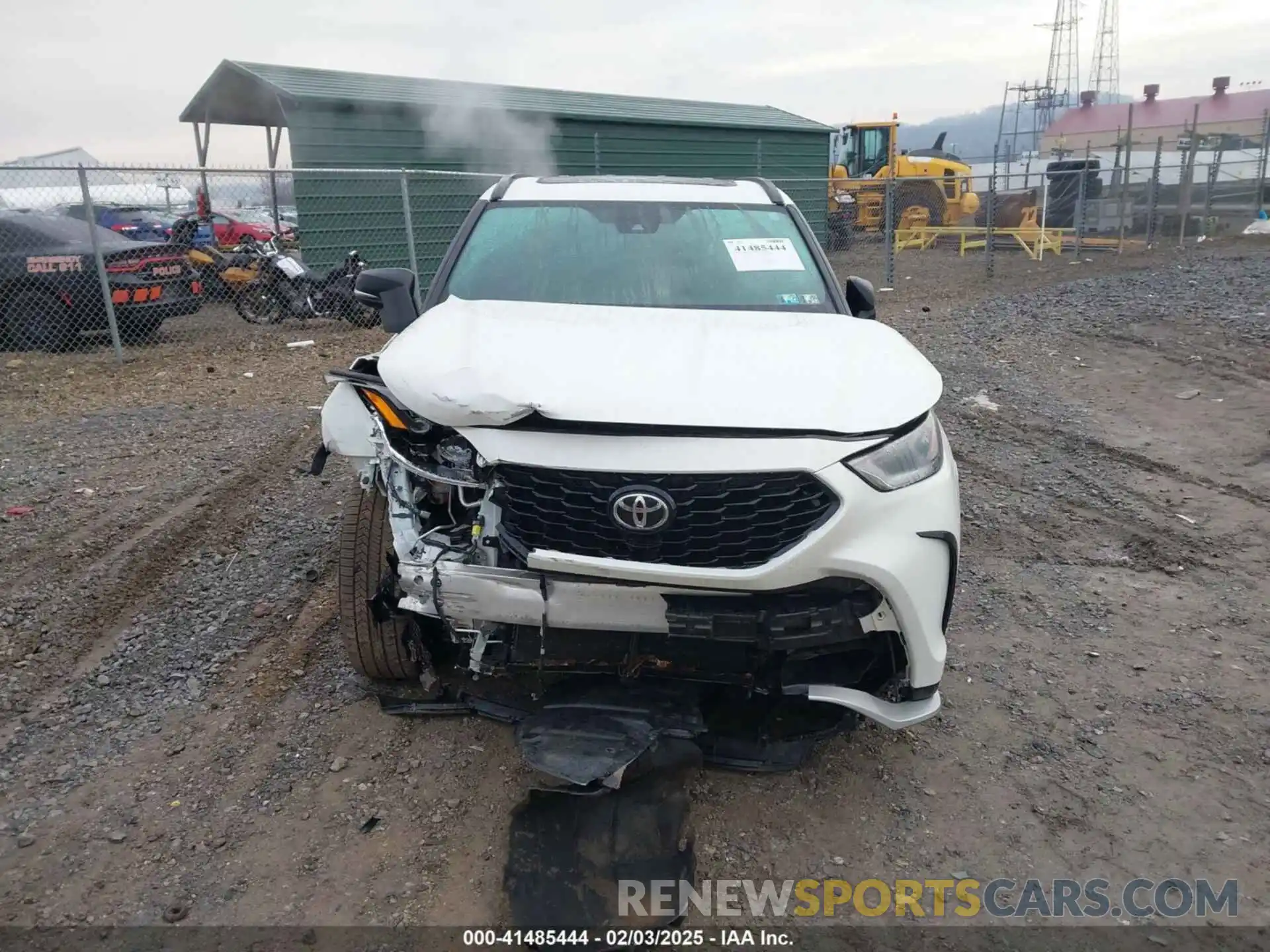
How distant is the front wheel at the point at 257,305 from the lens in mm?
11086

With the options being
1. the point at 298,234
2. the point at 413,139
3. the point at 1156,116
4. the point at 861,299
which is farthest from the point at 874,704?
the point at 1156,116

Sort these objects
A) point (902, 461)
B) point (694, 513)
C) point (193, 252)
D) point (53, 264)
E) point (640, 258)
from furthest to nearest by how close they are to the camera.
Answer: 1. point (193, 252)
2. point (53, 264)
3. point (640, 258)
4. point (902, 461)
5. point (694, 513)

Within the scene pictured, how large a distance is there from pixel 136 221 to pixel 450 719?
15.3 m

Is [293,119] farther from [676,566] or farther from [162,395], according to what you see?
[676,566]

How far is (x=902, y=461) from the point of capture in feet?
8.45

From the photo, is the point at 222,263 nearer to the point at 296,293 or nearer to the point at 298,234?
the point at 296,293

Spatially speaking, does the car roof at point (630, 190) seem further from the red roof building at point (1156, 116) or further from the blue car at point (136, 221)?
the red roof building at point (1156, 116)

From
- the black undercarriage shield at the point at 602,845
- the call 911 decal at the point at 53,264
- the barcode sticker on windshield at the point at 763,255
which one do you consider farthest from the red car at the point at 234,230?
the black undercarriage shield at the point at 602,845

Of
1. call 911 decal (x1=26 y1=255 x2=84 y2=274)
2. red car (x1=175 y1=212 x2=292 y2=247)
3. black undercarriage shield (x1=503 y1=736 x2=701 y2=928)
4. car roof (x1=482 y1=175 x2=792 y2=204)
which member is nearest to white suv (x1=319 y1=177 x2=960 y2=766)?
black undercarriage shield (x1=503 y1=736 x2=701 y2=928)

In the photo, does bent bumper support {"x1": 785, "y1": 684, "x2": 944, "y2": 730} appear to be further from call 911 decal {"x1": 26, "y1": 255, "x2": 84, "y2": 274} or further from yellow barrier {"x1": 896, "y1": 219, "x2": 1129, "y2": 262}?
yellow barrier {"x1": 896, "y1": 219, "x2": 1129, "y2": 262}

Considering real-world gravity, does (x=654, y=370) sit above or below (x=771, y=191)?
below

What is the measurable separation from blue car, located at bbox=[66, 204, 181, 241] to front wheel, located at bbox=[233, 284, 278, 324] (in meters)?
4.15

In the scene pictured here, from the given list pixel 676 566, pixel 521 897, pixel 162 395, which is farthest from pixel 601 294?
pixel 162 395

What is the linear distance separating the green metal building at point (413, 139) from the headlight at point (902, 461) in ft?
28.2
